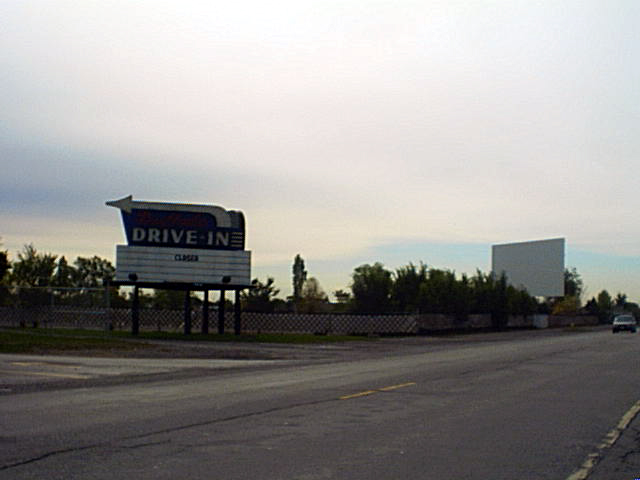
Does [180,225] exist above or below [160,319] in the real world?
above

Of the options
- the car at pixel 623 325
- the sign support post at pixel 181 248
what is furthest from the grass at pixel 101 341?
the car at pixel 623 325

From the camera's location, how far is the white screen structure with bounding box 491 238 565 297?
90.1m

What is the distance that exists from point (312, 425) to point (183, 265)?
33472 millimetres

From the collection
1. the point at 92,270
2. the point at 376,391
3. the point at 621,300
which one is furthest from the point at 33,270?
the point at 621,300

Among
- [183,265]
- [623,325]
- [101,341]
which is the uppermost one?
[183,265]

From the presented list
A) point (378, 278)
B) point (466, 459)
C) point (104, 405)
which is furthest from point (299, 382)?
point (378, 278)

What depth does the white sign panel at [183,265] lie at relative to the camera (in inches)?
1714

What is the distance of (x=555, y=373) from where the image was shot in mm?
21859

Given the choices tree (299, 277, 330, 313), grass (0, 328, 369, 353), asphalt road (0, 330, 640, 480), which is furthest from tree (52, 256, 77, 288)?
asphalt road (0, 330, 640, 480)

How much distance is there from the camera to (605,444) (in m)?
10.5

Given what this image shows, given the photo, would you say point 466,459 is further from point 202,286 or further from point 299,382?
point 202,286

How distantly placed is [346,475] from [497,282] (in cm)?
7504

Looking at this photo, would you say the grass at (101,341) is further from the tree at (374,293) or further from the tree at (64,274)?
the tree at (64,274)

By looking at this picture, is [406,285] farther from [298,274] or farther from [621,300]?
[621,300]
